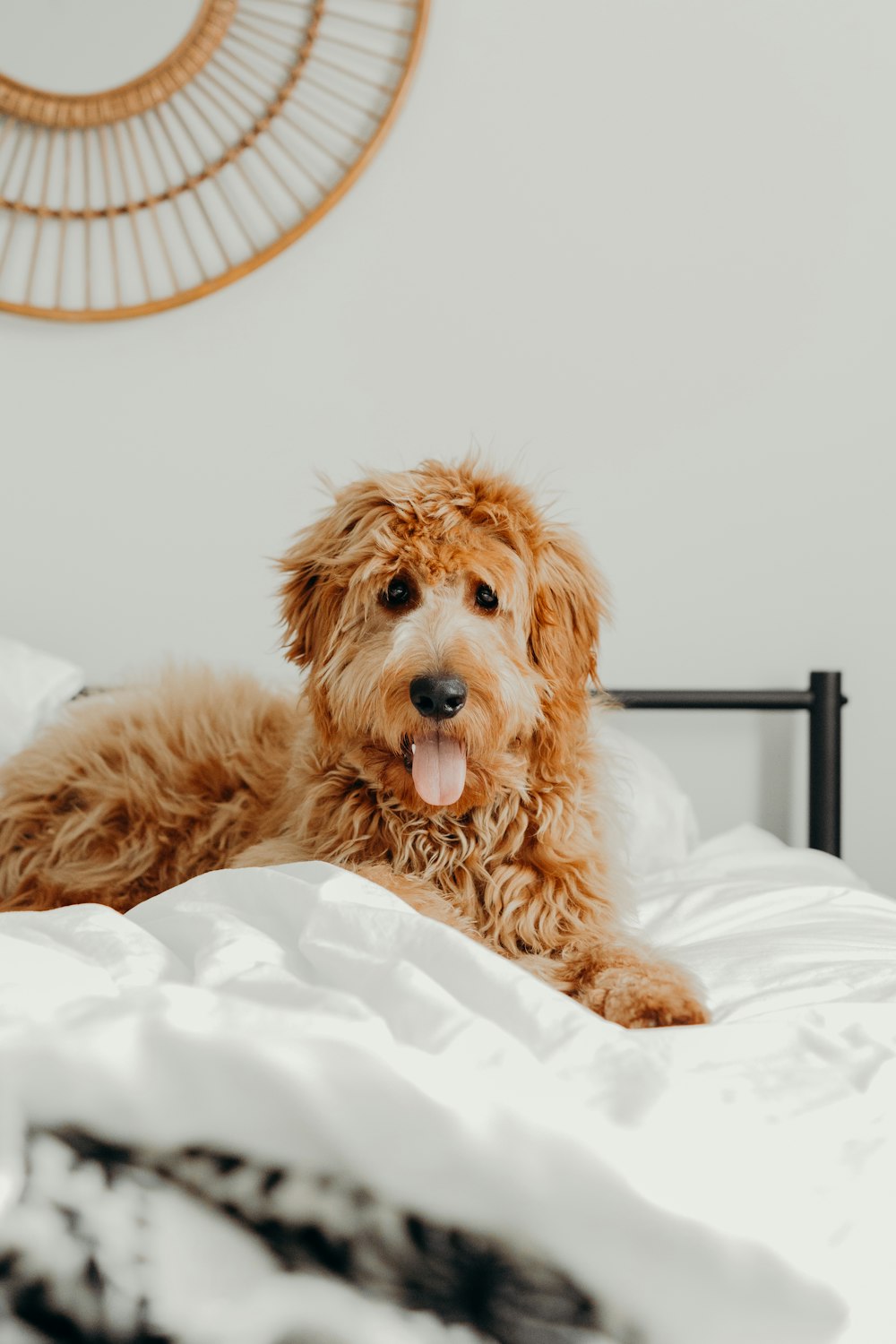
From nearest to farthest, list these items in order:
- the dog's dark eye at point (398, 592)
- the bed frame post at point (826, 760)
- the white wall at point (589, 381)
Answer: the dog's dark eye at point (398, 592), the bed frame post at point (826, 760), the white wall at point (589, 381)

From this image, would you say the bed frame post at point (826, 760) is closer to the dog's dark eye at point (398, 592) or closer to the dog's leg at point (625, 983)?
the dog's leg at point (625, 983)

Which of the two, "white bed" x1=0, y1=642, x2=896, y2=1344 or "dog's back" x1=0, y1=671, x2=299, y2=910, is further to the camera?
"dog's back" x1=0, y1=671, x2=299, y2=910

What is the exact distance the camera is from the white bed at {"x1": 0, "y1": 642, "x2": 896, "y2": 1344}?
0.60 meters

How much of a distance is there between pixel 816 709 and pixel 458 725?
162 cm

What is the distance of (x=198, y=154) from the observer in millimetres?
2713

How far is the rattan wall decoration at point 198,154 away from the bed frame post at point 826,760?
1.80 m

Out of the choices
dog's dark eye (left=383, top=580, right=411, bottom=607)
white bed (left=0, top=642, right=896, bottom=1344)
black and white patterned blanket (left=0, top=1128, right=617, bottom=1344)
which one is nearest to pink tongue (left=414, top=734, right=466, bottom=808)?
dog's dark eye (left=383, top=580, right=411, bottom=607)

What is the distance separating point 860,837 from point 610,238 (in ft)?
5.70

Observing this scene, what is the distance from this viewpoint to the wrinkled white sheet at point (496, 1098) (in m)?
0.61

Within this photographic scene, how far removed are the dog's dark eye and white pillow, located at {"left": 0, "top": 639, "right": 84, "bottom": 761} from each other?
112 cm

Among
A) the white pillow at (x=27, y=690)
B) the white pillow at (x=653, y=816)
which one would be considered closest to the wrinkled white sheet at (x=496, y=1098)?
the white pillow at (x=653, y=816)

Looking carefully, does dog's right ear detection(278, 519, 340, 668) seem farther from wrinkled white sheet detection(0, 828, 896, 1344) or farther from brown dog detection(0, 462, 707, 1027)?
wrinkled white sheet detection(0, 828, 896, 1344)

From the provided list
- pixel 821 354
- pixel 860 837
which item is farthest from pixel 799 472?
pixel 860 837

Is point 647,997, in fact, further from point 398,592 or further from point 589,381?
point 589,381
